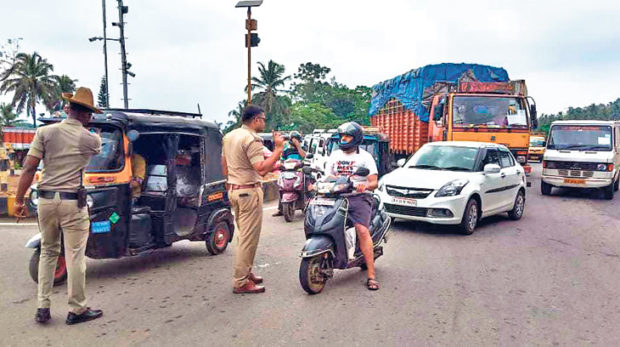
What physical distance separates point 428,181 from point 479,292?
12.2ft

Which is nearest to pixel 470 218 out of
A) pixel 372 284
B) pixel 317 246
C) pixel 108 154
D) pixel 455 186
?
pixel 455 186

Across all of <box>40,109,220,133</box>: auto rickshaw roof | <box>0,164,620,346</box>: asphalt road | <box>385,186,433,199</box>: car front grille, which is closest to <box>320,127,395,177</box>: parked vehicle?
<box>385,186,433,199</box>: car front grille

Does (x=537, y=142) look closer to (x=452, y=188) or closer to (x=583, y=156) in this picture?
(x=583, y=156)

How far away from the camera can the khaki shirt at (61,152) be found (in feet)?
15.1

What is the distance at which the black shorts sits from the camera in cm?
598

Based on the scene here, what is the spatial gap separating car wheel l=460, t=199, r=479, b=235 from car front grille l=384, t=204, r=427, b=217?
0.69m

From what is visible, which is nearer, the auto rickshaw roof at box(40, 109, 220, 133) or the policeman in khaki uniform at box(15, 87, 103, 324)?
the policeman in khaki uniform at box(15, 87, 103, 324)

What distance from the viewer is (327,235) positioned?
5738mm

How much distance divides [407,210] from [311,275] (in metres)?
4.12

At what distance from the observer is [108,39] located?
23.3 metres

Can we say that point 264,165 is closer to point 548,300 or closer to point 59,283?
point 59,283

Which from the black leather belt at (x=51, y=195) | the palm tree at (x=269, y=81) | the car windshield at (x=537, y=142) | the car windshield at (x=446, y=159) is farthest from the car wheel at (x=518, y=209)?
the palm tree at (x=269, y=81)

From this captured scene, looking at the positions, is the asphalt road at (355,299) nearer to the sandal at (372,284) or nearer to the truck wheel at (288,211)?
the sandal at (372,284)

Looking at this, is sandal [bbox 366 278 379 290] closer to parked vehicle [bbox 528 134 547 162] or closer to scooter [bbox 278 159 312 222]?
scooter [bbox 278 159 312 222]
